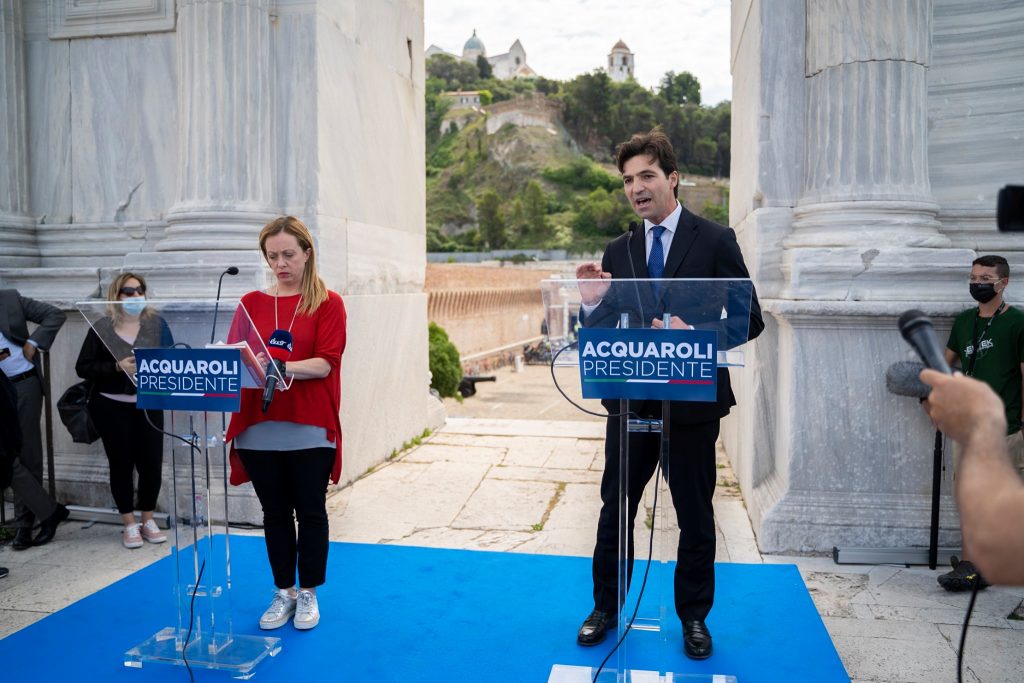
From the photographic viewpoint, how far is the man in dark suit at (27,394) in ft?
16.0

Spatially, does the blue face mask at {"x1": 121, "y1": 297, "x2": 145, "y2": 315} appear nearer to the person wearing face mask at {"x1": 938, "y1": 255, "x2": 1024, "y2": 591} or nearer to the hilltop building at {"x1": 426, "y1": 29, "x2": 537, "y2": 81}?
the person wearing face mask at {"x1": 938, "y1": 255, "x2": 1024, "y2": 591}

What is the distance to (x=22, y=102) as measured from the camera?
6.15 metres

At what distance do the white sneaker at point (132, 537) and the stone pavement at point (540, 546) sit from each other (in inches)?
2.5

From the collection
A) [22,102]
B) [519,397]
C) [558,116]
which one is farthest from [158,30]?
[558,116]

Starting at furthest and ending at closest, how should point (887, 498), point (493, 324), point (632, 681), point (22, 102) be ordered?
point (493, 324) < point (22, 102) < point (887, 498) < point (632, 681)

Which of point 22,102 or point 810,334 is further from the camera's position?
point 22,102

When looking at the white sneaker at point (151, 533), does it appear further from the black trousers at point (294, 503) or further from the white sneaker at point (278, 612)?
the black trousers at point (294, 503)

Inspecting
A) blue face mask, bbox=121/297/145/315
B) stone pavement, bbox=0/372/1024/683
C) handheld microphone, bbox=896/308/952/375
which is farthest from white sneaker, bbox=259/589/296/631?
handheld microphone, bbox=896/308/952/375

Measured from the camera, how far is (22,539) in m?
4.94

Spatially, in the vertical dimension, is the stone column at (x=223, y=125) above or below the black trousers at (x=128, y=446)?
above

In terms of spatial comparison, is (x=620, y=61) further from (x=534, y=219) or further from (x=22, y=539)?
(x=22, y=539)

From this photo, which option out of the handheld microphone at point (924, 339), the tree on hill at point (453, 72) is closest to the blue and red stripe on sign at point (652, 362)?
the handheld microphone at point (924, 339)

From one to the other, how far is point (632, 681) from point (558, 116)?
4102 inches

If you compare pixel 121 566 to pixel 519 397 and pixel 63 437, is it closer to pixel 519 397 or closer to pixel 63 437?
pixel 63 437
